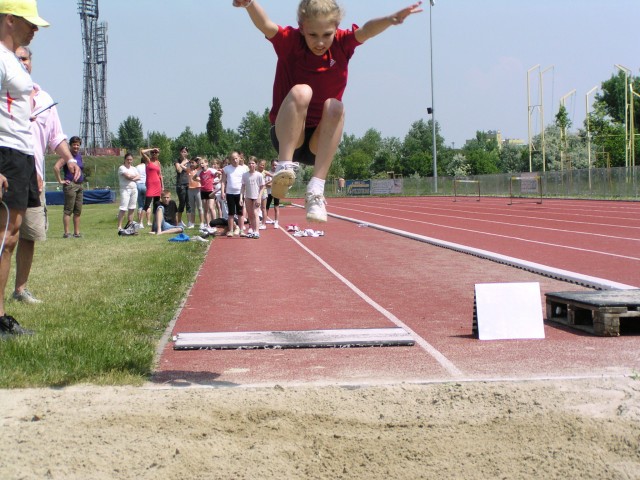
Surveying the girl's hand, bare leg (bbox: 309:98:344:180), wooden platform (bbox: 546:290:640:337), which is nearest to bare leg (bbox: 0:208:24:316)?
bare leg (bbox: 309:98:344:180)

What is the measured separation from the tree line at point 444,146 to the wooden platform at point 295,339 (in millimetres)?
47501

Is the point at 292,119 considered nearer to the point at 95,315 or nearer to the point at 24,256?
the point at 95,315

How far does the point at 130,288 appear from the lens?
8211 millimetres

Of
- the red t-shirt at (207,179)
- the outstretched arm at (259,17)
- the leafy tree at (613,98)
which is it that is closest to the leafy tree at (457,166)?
the leafy tree at (613,98)

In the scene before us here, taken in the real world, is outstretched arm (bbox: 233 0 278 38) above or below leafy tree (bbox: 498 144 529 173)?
below

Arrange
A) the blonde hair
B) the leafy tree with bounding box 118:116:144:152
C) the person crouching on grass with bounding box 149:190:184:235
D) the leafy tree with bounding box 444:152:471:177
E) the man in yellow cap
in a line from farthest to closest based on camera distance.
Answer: the leafy tree with bounding box 118:116:144:152 < the leafy tree with bounding box 444:152:471:177 < the person crouching on grass with bounding box 149:190:184:235 < the man in yellow cap < the blonde hair

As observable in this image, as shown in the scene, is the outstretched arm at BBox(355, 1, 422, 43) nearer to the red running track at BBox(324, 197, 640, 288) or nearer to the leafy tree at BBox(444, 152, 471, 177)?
the red running track at BBox(324, 197, 640, 288)

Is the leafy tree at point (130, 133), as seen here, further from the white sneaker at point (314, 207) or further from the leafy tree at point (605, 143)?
the white sneaker at point (314, 207)

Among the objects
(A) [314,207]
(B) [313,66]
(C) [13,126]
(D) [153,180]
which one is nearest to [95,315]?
(C) [13,126]

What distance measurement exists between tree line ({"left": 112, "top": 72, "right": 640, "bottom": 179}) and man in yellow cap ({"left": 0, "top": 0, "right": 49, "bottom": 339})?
157 feet

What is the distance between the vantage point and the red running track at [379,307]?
16.5ft

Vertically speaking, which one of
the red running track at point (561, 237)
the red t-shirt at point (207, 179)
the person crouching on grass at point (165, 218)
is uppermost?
the red t-shirt at point (207, 179)

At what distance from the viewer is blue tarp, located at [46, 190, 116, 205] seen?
49.7 meters

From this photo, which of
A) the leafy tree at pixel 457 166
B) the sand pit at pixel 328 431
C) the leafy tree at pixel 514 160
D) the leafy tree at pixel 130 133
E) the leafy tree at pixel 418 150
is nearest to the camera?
the sand pit at pixel 328 431
